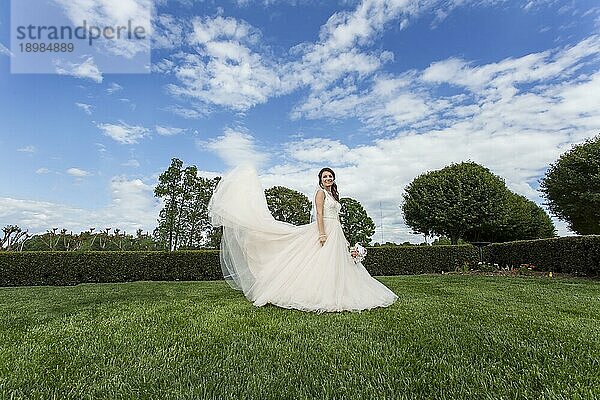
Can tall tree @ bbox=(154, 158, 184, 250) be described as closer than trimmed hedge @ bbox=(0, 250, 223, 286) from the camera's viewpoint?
No

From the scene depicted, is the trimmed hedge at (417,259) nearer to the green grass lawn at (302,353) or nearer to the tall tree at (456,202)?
the green grass lawn at (302,353)

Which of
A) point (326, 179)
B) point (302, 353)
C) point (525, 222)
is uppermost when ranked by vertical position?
point (326, 179)

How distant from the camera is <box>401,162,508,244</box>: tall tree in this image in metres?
26.7

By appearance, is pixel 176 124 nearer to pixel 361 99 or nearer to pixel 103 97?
pixel 103 97

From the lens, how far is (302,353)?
3.26m

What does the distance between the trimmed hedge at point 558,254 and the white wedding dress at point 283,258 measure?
341 inches

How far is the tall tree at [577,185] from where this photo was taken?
23.2 metres

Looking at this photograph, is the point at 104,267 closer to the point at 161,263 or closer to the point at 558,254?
the point at 161,263

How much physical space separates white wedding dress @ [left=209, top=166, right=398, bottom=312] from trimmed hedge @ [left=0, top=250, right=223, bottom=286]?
7523 millimetres
